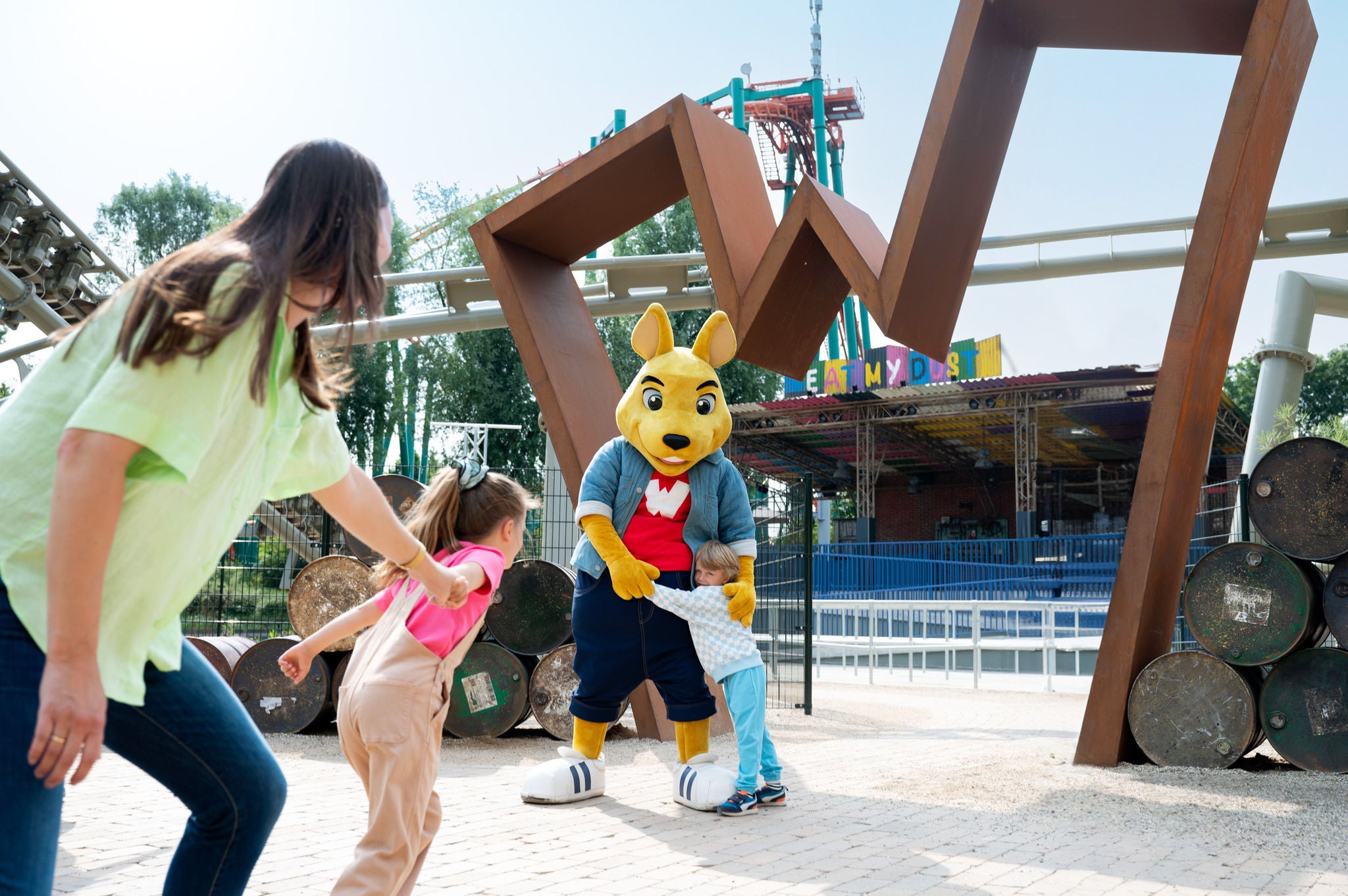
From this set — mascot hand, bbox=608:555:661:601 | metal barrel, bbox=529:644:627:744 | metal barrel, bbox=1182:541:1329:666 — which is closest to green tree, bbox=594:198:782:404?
metal barrel, bbox=529:644:627:744

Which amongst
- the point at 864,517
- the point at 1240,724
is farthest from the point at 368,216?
the point at 864,517

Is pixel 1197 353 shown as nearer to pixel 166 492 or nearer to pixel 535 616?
pixel 535 616

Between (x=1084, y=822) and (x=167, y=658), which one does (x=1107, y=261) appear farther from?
(x=167, y=658)

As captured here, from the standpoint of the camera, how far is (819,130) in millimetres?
32875

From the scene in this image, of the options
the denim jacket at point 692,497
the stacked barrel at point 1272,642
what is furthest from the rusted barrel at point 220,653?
the stacked barrel at point 1272,642

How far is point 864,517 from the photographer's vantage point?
1208 inches

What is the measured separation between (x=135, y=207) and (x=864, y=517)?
2505 cm

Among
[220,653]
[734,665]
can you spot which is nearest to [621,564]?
[734,665]

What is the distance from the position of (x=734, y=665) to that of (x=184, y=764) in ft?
10.1

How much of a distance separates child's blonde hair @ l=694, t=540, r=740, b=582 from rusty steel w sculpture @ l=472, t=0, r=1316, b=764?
147 cm

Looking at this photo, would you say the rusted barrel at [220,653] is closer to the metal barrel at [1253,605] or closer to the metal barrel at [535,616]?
the metal barrel at [535,616]

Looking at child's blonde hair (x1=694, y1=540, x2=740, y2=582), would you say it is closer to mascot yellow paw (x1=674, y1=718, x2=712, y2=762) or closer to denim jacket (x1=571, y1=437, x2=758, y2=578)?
denim jacket (x1=571, y1=437, x2=758, y2=578)

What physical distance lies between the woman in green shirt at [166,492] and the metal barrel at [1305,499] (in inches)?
197

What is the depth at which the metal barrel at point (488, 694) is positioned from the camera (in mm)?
6496
